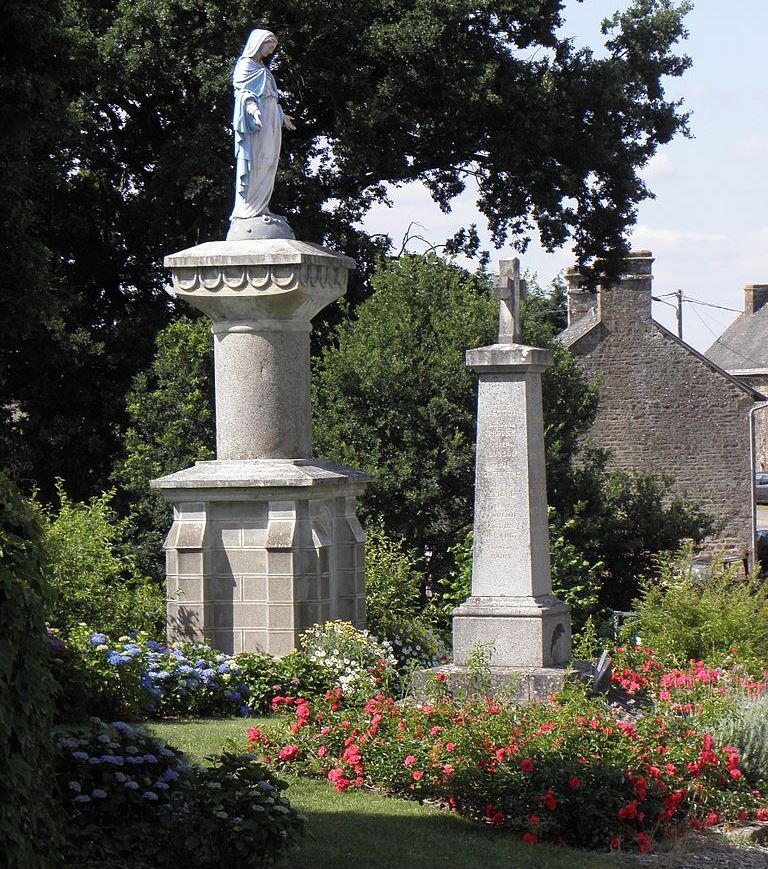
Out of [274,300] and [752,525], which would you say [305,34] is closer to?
[274,300]

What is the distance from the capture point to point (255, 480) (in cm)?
1158

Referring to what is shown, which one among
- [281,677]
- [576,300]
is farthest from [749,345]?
[281,677]

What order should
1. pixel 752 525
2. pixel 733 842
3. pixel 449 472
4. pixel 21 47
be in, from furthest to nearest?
pixel 752 525 → pixel 449 472 → pixel 21 47 → pixel 733 842

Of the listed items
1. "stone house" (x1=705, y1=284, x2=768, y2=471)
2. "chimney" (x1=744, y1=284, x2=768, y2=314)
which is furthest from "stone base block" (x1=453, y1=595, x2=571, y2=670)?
"chimney" (x1=744, y1=284, x2=768, y2=314)

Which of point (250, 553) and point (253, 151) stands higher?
point (253, 151)

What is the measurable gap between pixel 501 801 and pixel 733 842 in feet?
4.15

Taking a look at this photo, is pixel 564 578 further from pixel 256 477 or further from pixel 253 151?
pixel 253 151

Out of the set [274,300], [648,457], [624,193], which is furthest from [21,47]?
[648,457]

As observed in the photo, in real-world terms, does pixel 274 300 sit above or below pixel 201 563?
above

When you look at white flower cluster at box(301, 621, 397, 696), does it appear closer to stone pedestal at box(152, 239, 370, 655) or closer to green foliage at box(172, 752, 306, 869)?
stone pedestal at box(152, 239, 370, 655)

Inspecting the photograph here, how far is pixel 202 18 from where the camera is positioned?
68.2 ft

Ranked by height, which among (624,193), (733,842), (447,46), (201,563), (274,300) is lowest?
(733,842)

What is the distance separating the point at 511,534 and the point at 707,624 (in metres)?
2.93

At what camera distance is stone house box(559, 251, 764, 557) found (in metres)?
32.8
